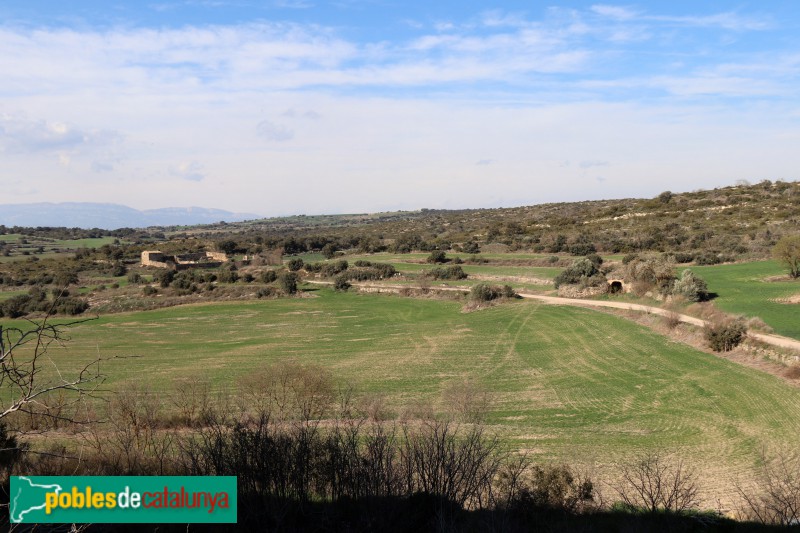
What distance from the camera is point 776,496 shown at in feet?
34.8

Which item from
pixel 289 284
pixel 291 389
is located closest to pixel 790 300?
pixel 291 389

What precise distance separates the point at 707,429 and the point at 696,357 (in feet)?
34.2

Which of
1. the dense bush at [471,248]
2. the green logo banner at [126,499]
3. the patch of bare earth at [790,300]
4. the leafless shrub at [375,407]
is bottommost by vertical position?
the leafless shrub at [375,407]

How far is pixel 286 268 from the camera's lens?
8319 centimetres

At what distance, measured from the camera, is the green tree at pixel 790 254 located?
43.5 m

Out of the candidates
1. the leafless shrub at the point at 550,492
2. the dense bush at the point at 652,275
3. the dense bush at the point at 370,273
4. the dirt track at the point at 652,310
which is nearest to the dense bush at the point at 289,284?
the dense bush at the point at 370,273

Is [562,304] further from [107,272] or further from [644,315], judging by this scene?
[107,272]

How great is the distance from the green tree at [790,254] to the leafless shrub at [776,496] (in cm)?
3196

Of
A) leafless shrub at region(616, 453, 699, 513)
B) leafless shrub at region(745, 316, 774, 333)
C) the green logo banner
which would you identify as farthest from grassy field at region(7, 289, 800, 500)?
leafless shrub at region(745, 316, 774, 333)

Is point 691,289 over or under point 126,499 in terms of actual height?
under

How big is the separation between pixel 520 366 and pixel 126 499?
2729 cm

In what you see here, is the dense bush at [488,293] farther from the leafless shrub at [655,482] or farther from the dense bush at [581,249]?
the leafless shrub at [655,482]

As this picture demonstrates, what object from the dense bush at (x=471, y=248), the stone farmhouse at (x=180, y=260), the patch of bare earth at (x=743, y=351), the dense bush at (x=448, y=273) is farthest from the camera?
the stone farmhouse at (x=180, y=260)

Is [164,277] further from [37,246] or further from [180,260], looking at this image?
[37,246]
